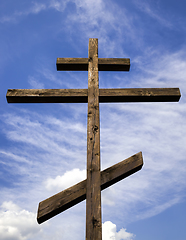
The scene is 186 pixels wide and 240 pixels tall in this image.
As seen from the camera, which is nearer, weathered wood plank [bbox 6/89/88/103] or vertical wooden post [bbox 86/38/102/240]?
vertical wooden post [bbox 86/38/102/240]

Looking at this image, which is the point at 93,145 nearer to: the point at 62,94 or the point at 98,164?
the point at 98,164

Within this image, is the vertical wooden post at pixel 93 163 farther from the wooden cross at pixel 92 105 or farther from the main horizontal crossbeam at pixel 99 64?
the main horizontal crossbeam at pixel 99 64

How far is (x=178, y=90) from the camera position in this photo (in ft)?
12.4

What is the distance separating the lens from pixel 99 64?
395cm

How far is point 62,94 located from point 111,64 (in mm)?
1031

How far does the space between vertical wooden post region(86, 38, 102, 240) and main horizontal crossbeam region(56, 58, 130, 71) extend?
6.4 inches

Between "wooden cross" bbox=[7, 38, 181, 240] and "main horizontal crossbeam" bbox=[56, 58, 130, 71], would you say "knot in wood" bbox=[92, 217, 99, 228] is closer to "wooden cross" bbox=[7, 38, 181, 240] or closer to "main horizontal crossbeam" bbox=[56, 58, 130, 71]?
"wooden cross" bbox=[7, 38, 181, 240]

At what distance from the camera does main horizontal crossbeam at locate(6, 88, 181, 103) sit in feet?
11.7

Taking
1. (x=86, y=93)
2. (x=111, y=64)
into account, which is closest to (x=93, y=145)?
(x=86, y=93)

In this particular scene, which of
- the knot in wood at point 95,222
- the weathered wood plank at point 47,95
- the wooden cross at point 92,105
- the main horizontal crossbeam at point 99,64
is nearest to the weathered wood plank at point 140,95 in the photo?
the wooden cross at point 92,105

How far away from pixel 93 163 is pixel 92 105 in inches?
34.2

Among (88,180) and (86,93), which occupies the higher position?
(86,93)

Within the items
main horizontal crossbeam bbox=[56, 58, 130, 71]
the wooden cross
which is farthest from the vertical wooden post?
main horizontal crossbeam bbox=[56, 58, 130, 71]

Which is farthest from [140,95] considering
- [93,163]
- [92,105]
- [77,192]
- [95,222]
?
[95,222]
